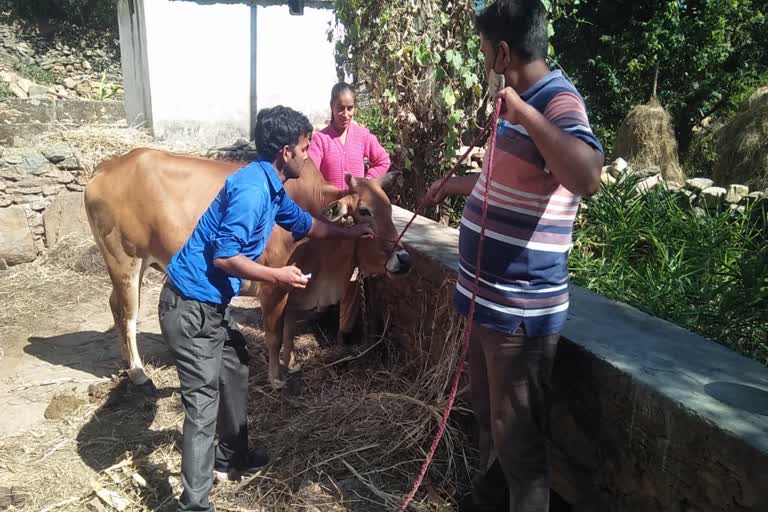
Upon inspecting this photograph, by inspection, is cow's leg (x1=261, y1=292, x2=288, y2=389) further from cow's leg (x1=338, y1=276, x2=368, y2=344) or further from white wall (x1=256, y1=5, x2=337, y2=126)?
white wall (x1=256, y1=5, x2=337, y2=126)

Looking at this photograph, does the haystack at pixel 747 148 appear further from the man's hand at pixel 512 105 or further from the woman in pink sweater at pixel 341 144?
the man's hand at pixel 512 105

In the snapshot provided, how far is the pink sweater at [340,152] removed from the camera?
4.58 meters

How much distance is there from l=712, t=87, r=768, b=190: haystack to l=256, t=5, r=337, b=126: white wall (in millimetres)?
5282

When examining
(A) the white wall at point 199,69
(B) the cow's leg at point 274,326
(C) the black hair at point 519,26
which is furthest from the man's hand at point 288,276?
(A) the white wall at point 199,69

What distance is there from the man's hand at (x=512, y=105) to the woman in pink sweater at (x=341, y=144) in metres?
2.79

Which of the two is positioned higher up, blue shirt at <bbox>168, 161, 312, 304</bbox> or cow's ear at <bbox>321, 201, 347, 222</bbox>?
blue shirt at <bbox>168, 161, 312, 304</bbox>

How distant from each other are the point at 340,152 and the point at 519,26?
114 inches

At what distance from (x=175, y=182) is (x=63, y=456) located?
1.86 meters

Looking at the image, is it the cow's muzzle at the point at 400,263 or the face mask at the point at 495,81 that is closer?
the face mask at the point at 495,81

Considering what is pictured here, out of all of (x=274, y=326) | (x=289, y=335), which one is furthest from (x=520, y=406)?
(x=289, y=335)

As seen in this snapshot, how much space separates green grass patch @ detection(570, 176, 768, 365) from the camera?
10.3 feet

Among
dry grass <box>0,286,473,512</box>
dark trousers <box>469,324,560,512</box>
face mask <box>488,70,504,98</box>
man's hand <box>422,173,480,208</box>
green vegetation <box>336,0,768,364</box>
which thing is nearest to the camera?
dark trousers <box>469,324,560,512</box>

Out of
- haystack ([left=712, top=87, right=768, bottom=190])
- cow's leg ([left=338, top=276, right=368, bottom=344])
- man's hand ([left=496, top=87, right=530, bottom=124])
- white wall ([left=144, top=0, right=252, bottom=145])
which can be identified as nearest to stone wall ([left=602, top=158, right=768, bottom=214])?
haystack ([left=712, top=87, right=768, bottom=190])

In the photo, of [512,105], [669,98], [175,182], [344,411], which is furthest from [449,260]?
[669,98]
